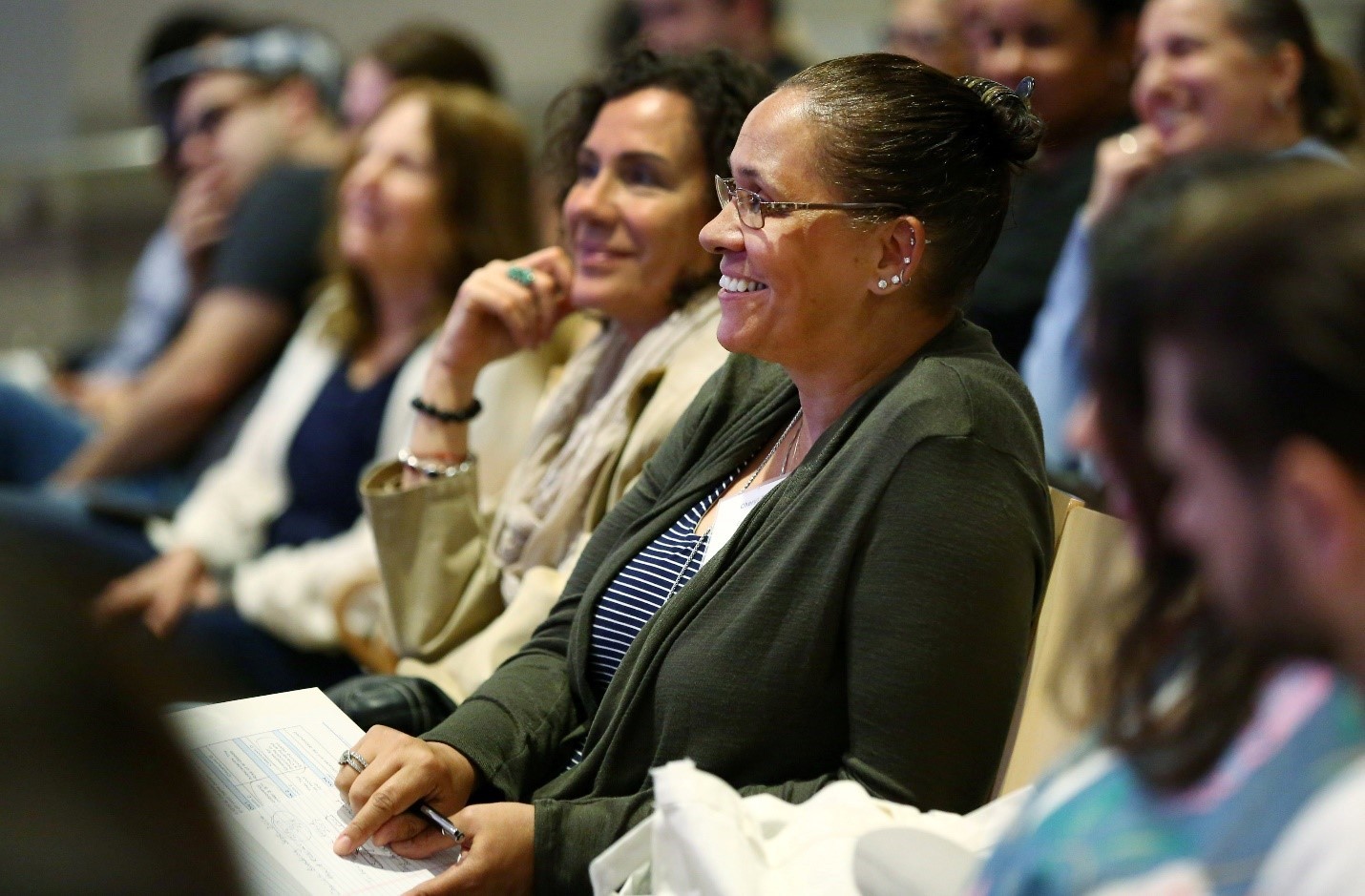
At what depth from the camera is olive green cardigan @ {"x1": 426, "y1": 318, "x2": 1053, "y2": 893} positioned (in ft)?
4.41

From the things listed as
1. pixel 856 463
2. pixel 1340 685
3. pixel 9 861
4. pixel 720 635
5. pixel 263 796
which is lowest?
pixel 263 796

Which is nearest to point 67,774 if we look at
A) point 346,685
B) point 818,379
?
point 818,379

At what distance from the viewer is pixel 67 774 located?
0.62m

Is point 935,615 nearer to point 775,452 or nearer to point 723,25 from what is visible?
point 775,452

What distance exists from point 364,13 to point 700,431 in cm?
472

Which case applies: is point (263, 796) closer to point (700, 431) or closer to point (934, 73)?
point (700, 431)

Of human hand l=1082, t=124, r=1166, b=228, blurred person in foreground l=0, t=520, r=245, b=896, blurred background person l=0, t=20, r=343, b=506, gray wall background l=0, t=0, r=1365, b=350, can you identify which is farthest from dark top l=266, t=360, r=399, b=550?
gray wall background l=0, t=0, r=1365, b=350

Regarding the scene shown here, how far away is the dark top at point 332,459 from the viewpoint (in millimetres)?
2764

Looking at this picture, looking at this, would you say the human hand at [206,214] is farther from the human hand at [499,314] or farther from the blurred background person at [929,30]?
the human hand at [499,314]

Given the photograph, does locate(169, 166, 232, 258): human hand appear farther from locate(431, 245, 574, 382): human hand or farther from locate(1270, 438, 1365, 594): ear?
locate(1270, 438, 1365, 594): ear

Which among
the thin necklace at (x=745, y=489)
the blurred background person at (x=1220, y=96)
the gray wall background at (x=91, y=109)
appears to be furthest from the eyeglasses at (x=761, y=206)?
the gray wall background at (x=91, y=109)

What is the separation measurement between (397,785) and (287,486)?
1645mm

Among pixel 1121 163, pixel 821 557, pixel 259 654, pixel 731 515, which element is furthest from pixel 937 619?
pixel 259 654

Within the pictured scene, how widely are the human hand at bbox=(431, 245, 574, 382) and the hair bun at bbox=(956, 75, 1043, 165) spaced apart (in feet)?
2.60
